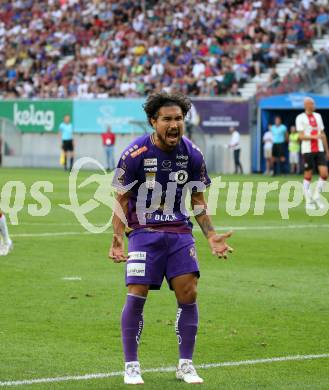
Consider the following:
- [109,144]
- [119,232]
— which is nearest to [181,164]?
[119,232]

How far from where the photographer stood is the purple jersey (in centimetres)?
774

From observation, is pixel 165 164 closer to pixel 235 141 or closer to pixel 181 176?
pixel 181 176

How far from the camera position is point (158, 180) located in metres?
7.79

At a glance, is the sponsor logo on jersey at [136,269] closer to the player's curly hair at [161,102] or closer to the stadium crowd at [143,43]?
the player's curly hair at [161,102]

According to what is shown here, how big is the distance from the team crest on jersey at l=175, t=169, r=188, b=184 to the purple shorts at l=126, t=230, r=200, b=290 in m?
0.38

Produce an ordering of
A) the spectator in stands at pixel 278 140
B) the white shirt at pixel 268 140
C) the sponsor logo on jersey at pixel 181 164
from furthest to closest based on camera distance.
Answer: the white shirt at pixel 268 140
the spectator in stands at pixel 278 140
the sponsor logo on jersey at pixel 181 164

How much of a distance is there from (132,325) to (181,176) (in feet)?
3.56

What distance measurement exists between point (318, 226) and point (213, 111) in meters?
22.9

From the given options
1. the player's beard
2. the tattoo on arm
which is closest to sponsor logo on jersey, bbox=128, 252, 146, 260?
the tattoo on arm

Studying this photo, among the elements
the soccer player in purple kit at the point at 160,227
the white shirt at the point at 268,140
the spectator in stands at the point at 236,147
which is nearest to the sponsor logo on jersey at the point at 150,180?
the soccer player in purple kit at the point at 160,227

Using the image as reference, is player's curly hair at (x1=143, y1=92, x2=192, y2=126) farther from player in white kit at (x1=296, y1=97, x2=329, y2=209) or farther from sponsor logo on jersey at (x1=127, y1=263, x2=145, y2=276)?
player in white kit at (x1=296, y1=97, x2=329, y2=209)

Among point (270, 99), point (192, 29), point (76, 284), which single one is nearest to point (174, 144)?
point (76, 284)

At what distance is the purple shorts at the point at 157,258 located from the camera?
303 inches

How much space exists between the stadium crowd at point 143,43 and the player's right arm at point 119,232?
34.5 meters
